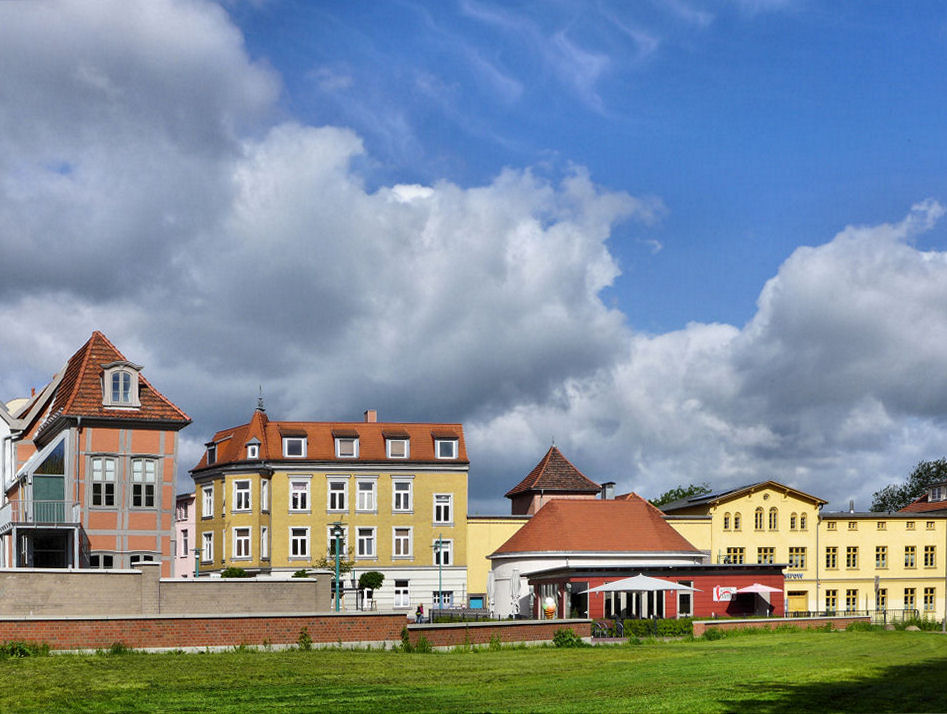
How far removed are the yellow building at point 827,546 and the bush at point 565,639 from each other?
42.6m

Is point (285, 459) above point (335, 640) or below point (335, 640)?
above

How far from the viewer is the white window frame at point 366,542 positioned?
234 ft

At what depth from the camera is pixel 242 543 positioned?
70438 millimetres

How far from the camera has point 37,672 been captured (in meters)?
23.9

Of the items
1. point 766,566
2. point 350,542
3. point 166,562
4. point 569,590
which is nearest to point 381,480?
point 350,542

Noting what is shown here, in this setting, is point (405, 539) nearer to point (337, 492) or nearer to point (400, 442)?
point (337, 492)

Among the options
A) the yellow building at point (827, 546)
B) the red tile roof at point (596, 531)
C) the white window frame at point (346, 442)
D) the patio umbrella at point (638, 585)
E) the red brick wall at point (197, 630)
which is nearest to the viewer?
the red brick wall at point (197, 630)

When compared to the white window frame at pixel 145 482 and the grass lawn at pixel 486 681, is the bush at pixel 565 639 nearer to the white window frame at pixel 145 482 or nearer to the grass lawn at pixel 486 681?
the grass lawn at pixel 486 681

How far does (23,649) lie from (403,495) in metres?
45.5

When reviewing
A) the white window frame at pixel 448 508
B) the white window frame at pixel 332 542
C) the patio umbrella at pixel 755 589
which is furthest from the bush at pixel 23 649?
the white window frame at pixel 448 508

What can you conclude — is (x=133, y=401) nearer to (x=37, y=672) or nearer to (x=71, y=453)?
(x=71, y=453)

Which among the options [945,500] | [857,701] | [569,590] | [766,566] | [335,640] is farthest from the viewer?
[945,500]

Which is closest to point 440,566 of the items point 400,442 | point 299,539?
point 400,442

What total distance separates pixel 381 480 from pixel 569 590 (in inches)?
636
